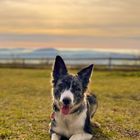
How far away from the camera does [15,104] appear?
45.8 feet

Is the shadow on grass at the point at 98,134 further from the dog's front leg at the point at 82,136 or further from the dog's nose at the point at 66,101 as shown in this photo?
the dog's nose at the point at 66,101

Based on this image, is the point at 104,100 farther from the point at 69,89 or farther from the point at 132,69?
the point at 132,69

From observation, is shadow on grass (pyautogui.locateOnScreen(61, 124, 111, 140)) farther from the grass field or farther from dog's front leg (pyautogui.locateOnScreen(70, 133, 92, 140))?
dog's front leg (pyautogui.locateOnScreen(70, 133, 92, 140))

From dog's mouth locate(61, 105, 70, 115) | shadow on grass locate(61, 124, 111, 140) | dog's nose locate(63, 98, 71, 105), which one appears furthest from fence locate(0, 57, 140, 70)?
dog's nose locate(63, 98, 71, 105)

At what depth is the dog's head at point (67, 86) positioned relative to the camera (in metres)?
7.60

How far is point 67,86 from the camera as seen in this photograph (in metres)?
7.77

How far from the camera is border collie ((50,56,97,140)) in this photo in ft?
25.6

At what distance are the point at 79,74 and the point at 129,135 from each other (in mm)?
1897

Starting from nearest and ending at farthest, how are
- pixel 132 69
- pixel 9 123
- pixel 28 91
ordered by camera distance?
pixel 9 123 → pixel 28 91 → pixel 132 69

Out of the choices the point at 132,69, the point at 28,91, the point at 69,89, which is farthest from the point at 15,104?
the point at 132,69

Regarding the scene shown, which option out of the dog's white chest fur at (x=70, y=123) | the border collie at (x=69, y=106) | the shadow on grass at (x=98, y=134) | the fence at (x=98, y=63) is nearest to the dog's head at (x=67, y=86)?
the border collie at (x=69, y=106)

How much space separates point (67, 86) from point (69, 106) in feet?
1.22

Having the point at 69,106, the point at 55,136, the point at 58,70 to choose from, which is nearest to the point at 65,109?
the point at 69,106

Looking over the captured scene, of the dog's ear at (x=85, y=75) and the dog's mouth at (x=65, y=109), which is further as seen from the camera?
the dog's ear at (x=85, y=75)
